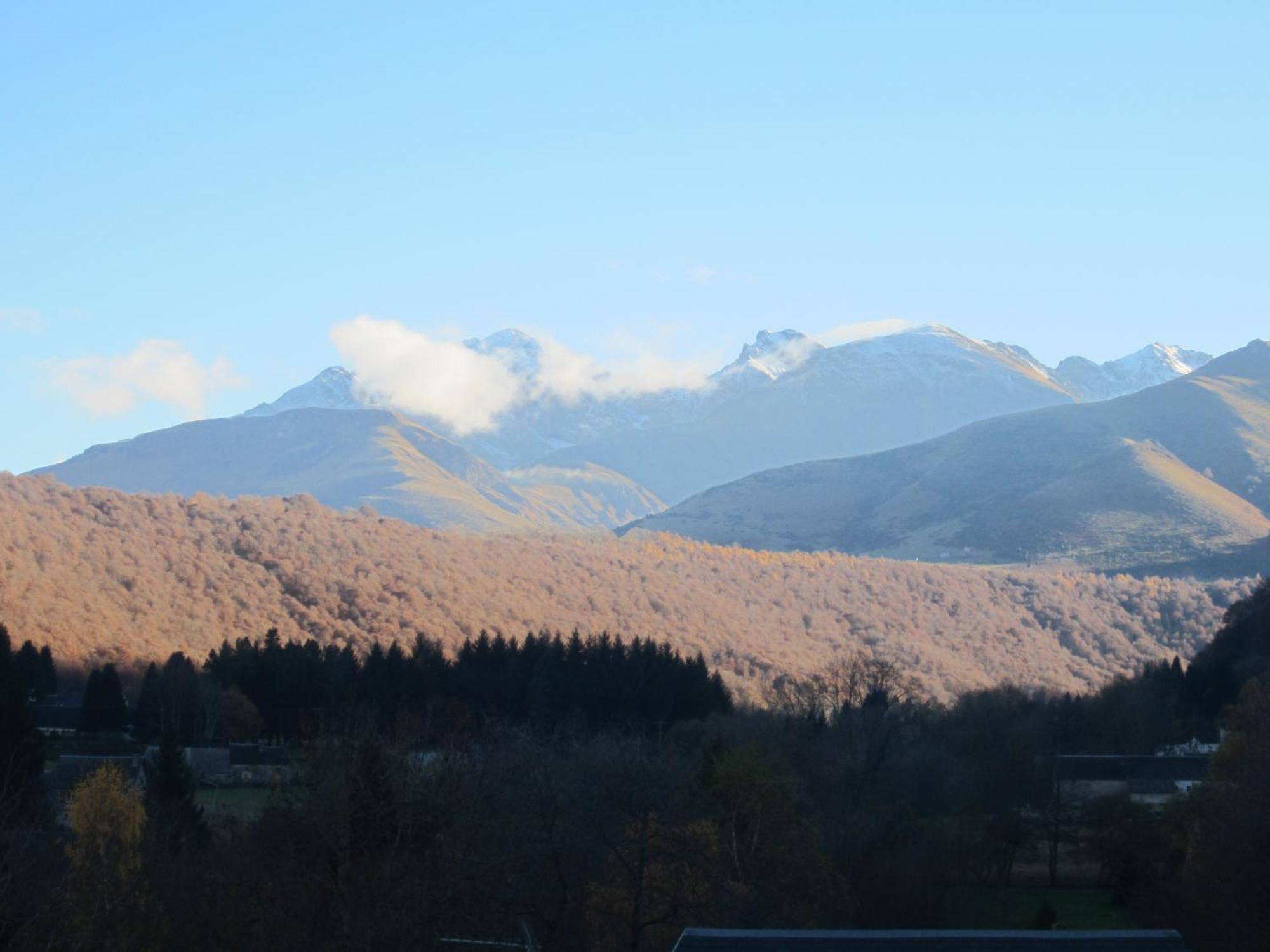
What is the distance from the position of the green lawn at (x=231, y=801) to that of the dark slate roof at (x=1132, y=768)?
99.5 ft

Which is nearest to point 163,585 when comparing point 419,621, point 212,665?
point 419,621

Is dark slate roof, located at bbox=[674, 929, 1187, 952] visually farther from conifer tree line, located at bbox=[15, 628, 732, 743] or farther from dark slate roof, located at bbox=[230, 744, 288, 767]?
conifer tree line, located at bbox=[15, 628, 732, 743]

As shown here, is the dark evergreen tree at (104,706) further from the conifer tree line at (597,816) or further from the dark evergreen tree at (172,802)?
the dark evergreen tree at (172,802)

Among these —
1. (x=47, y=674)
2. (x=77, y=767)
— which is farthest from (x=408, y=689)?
(x=47, y=674)

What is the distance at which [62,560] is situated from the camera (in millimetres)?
109375

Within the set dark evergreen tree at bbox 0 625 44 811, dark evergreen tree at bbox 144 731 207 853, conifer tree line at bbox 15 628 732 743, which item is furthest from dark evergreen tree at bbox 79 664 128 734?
dark evergreen tree at bbox 0 625 44 811

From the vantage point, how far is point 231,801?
51156 millimetres

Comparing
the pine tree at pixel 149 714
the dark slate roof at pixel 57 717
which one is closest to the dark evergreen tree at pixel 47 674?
the dark slate roof at pixel 57 717

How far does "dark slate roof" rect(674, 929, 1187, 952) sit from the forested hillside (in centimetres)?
7886

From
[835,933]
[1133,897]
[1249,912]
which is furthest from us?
[1133,897]

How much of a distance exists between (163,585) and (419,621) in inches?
758

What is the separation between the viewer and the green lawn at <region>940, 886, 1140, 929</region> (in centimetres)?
3866

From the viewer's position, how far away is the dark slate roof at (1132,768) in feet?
190

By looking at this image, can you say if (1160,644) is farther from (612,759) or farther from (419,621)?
(612,759)
